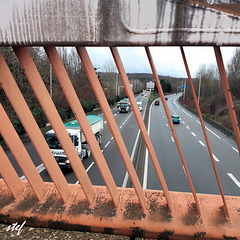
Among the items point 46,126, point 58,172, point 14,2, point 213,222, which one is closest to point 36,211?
point 58,172

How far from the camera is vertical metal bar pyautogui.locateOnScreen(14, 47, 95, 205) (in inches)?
76.0

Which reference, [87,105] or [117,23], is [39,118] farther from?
[117,23]

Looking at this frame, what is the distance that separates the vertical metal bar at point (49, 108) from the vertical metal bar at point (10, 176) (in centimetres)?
78

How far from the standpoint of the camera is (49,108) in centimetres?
212

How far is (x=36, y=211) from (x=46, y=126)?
16.7m

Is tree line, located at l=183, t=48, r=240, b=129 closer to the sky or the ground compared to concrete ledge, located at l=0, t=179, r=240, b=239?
closer to the ground

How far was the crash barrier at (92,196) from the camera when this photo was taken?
6.67 ft

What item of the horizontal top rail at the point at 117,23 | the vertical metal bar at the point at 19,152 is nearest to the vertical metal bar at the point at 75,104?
the horizontal top rail at the point at 117,23

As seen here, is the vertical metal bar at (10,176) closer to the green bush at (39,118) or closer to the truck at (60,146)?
the truck at (60,146)

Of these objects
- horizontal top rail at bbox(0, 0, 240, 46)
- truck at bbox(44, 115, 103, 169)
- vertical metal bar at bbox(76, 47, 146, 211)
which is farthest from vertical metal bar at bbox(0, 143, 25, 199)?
truck at bbox(44, 115, 103, 169)

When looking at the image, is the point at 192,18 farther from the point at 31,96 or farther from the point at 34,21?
the point at 31,96

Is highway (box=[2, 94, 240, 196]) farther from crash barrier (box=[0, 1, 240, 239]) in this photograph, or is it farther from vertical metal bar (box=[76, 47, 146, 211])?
vertical metal bar (box=[76, 47, 146, 211])

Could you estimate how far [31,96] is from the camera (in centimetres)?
1747

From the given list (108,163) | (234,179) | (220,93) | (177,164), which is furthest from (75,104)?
(220,93)
